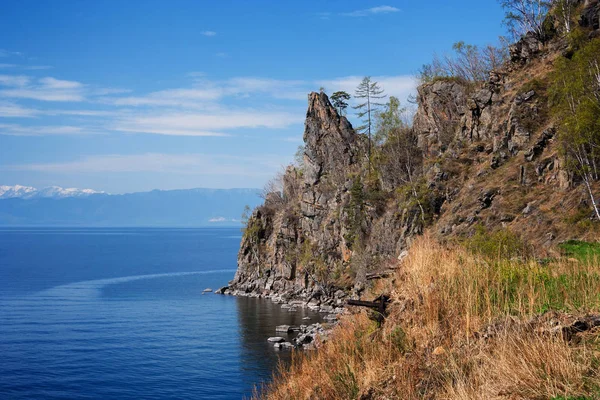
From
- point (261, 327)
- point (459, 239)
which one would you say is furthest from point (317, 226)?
point (459, 239)

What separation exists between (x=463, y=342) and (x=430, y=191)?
66.2 meters

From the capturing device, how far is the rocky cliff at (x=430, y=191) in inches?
2185

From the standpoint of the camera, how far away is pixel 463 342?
1142 cm

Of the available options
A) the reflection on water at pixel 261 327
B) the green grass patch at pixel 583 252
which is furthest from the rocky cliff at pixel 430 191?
the reflection on water at pixel 261 327

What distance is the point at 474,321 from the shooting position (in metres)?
11.9

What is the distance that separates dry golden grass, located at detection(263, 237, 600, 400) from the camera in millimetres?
8922

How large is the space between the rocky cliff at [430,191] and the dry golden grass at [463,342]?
10.8 ft

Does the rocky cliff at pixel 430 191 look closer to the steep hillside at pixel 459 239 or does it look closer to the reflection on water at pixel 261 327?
the steep hillside at pixel 459 239

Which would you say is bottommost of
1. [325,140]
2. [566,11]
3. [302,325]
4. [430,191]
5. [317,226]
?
[302,325]

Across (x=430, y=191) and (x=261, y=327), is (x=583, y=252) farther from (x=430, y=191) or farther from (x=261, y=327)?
(x=261, y=327)

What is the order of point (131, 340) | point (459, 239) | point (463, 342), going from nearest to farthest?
1. point (463, 342)
2. point (459, 239)
3. point (131, 340)

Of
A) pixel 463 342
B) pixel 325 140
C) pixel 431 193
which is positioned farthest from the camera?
pixel 325 140

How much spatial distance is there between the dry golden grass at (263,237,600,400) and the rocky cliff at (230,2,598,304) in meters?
3.29

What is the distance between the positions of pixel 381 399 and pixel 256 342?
59.1 metres
